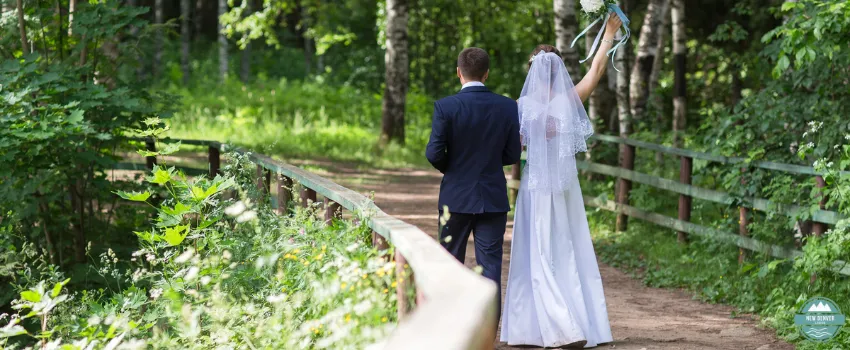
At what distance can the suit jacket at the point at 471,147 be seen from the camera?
615 cm

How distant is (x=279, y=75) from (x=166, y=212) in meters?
33.9


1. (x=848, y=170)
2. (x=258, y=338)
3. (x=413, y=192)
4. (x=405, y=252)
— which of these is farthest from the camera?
(x=413, y=192)

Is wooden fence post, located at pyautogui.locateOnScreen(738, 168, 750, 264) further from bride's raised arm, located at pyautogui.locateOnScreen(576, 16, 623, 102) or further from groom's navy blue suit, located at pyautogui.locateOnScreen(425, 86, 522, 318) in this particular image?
groom's navy blue suit, located at pyautogui.locateOnScreen(425, 86, 522, 318)

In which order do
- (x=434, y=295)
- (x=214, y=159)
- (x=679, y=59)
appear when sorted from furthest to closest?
(x=679, y=59) → (x=214, y=159) → (x=434, y=295)

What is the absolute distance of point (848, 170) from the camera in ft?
27.1

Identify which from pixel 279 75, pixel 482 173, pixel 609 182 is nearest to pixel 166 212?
pixel 482 173

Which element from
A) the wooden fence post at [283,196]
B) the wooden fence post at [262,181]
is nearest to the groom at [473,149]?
the wooden fence post at [283,196]

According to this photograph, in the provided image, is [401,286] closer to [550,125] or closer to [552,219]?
[552,219]

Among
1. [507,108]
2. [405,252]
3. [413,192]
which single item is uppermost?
[507,108]

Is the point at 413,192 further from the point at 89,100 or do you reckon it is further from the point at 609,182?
the point at 89,100

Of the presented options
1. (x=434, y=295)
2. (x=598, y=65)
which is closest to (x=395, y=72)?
(x=598, y=65)

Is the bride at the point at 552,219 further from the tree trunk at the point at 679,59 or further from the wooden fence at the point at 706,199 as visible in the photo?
Answer: the tree trunk at the point at 679,59

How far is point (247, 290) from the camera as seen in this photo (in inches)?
251

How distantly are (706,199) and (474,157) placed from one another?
5008mm
